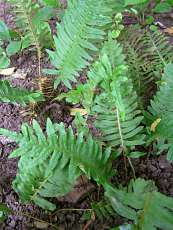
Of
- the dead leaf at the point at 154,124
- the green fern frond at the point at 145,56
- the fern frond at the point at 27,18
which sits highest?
the fern frond at the point at 27,18

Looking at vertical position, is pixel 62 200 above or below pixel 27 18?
below

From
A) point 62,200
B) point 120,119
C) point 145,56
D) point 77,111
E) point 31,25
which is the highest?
point 31,25

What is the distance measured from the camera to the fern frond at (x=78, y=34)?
2.20 metres

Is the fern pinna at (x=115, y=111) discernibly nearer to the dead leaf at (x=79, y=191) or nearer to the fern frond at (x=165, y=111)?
the fern frond at (x=165, y=111)

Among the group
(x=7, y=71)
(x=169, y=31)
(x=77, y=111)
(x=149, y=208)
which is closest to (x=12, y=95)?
(x=77, y=111)

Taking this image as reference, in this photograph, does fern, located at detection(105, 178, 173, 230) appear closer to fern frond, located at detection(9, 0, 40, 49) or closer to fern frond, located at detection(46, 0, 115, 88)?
fern frond, located at detection(46, 0, 115, 88)

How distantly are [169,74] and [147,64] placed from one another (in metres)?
0.35

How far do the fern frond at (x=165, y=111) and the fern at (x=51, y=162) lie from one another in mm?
310

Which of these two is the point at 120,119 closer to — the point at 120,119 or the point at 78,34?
the point at 120,119

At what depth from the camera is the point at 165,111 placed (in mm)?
2023

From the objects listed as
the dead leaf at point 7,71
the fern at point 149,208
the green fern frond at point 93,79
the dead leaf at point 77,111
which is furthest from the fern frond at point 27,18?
the fern at point 149,208

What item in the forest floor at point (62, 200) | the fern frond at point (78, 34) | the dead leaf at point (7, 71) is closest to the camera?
the forest floor at point (62, 200)

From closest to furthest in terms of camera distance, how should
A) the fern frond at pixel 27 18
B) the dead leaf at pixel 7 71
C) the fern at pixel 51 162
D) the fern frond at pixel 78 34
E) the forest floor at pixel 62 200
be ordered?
the fern at pixel 51 162 < the forest floor at pixel 62 200 < the fern frond at pixel 78 34 < the fern frond at pixel 27 18 < the dead leaf at pixel 7 71

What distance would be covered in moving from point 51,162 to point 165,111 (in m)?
0.63
